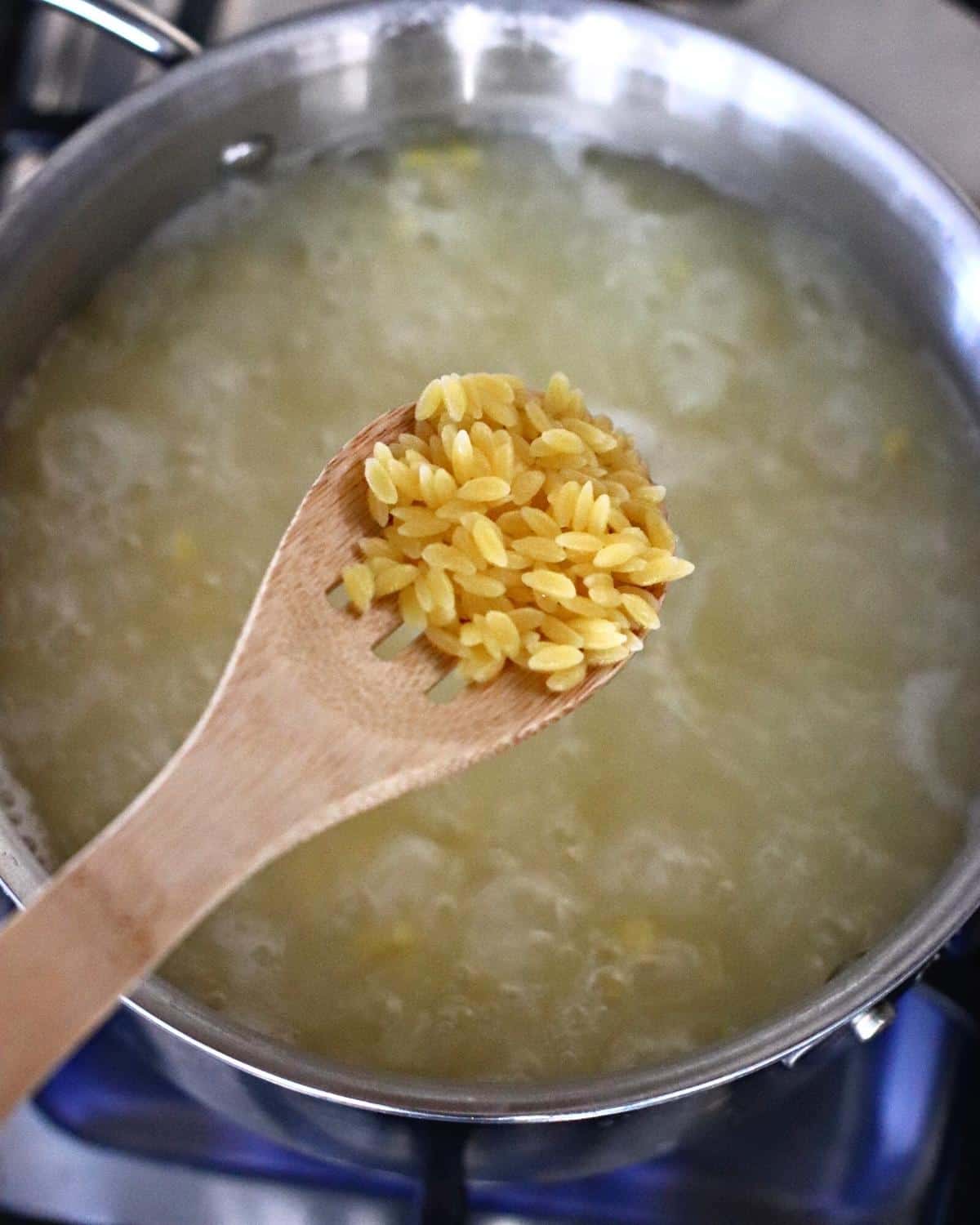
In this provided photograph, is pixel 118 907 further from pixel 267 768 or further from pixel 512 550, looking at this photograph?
pixel 512 550

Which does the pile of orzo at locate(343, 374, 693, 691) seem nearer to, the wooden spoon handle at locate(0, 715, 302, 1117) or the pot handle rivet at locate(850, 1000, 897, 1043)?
the wooden spoon handle at locate(0, 715, 302, 1117)

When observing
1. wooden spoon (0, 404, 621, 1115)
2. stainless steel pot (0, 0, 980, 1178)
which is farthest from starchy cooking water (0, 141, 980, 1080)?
wooden spoon (0, 404, 621, 1115)

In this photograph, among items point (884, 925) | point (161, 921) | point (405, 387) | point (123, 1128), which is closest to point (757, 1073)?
point (884, 925)

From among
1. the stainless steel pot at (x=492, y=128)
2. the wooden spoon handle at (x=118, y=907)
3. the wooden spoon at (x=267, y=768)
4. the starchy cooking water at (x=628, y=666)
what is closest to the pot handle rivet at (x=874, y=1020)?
the stainless steel pot at (x=492, y=128)

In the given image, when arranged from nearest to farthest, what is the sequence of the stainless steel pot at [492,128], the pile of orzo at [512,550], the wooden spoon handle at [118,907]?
1. the wooden spoon handle at [118,907]
2. the pile of orzo at [512,550]
3. the stainless steel pot at [492,128]

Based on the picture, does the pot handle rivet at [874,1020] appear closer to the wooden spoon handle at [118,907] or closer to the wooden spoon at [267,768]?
the wooden spoon at [267,768]

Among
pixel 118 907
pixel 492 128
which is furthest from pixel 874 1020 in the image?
pixel 492 128
